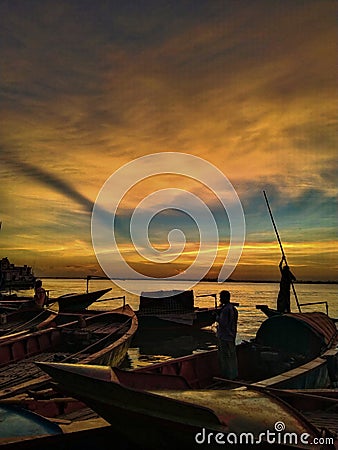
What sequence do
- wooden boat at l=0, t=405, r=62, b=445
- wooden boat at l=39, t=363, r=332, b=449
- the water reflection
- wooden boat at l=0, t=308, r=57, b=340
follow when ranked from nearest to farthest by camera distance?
wooden boat at l=39, t=363, r=332, b=449
wooden boat at l=0, t=405, r=62, b=445
wooden boat at l=0, t=308, r=57, b=340
the water reflection

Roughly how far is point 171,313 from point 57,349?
53.1 ft

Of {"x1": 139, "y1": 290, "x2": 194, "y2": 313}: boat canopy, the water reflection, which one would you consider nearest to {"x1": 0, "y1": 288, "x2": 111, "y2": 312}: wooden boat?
{"x1": 139, "y1": 290, "x2": 194, "y2": 313}: boat canopy

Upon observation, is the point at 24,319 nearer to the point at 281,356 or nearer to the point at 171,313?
the point at 171,313

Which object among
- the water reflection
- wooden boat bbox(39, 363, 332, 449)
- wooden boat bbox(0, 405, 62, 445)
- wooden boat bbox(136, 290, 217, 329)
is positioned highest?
wooden boat bbox(39, 363, 332, 449)

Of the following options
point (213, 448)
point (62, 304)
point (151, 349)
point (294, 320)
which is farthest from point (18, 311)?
point (213, 448)

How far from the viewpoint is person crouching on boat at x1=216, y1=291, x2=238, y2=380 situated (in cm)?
1094

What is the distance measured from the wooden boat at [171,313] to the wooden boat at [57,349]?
34.4 feet

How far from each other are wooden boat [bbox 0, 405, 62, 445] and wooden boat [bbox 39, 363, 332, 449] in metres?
0.86

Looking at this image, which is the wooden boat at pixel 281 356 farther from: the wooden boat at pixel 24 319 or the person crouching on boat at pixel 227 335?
the wooden boat at pixel 24 319

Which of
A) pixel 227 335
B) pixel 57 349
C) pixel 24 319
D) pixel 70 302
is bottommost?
pixel 57 349

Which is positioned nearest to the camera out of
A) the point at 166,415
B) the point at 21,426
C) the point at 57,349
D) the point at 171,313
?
the point at 166,415

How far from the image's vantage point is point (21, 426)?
5.64 metres

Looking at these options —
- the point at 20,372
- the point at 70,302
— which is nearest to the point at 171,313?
the point at 70,302

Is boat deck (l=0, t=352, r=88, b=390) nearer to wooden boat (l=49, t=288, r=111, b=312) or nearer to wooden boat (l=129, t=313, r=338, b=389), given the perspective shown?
wooden boat (l=129, t=313, r=338, b=389)
